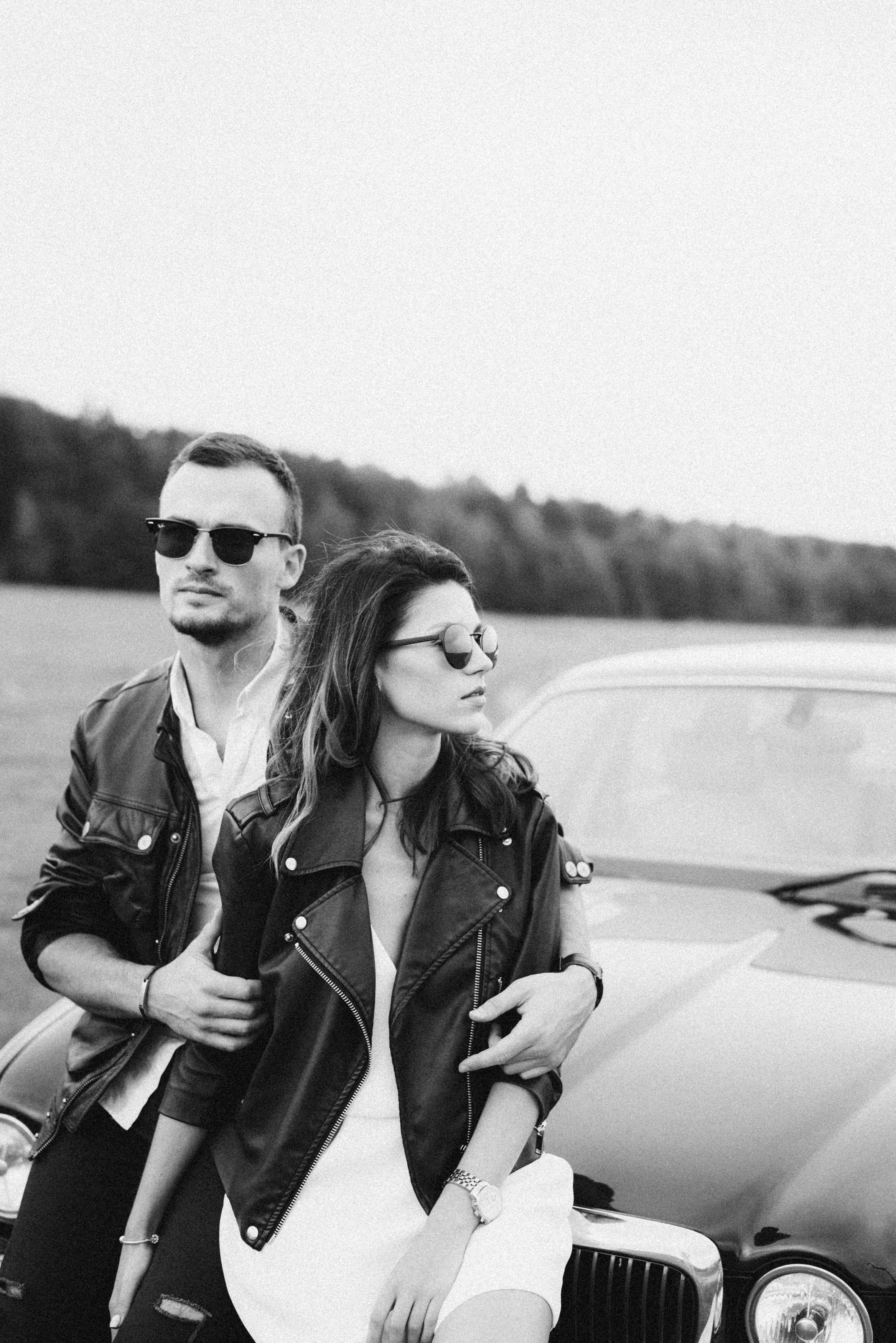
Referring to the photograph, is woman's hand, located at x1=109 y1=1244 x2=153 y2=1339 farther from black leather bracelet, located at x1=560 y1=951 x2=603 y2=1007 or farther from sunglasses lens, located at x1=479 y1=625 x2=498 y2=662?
sunglasses lens, located at x1=479 y1=625 x2=498 y2=662

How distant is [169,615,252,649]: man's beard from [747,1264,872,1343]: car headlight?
4.84ft

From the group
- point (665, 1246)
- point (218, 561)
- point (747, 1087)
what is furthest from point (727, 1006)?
point (218, 561)

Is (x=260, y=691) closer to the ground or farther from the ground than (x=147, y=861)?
farther from the ground

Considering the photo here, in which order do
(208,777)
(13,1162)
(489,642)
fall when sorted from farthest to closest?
(13,1162), (208,777), (489,642)

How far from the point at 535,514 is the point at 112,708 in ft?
45.8

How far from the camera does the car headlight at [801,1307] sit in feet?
6.98

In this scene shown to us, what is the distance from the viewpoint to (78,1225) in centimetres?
261

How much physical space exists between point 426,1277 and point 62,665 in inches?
646

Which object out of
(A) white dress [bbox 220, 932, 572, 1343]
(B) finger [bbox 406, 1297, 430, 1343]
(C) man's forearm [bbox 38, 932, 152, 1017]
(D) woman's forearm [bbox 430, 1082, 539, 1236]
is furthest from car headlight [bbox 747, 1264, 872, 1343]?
(C) man's forearm [bbox 38, 932, 152, 1017]

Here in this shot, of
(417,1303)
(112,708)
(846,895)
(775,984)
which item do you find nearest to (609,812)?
(846,895)

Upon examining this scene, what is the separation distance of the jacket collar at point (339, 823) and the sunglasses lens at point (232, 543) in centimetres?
59

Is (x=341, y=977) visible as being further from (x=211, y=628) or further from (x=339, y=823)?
(x=211, y=628)

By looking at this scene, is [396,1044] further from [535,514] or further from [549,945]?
[535,514]

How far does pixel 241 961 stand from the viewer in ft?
7.51
